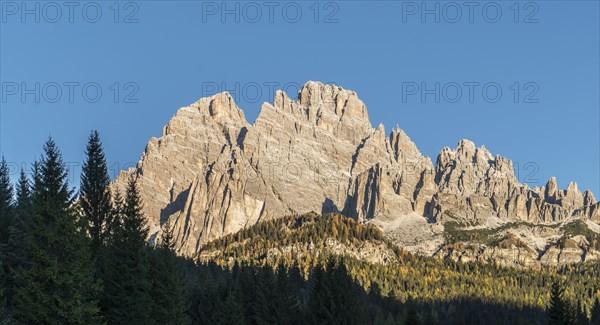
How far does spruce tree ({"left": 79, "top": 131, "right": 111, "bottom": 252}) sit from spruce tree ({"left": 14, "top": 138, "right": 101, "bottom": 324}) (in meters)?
35.7

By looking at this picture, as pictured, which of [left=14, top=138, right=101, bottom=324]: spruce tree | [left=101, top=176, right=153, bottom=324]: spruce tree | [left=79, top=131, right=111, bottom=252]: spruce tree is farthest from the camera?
[left=79, top=131, right=111, bottom=252]: spruce tree

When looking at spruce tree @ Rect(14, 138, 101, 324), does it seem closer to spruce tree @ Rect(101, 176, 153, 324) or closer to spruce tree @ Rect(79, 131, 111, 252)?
spruce tree @ Rect(101, 176, 153, 324)

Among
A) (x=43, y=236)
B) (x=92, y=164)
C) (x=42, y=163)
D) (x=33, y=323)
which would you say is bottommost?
(x=33, y=323)

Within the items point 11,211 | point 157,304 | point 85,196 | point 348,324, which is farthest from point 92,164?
point 348,324

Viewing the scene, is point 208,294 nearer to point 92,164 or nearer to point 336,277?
point 336,277

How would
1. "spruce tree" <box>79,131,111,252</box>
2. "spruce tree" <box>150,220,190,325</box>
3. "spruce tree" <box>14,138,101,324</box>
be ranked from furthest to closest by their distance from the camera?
1. "spruce tree" <box>79,131,111,252</box>
2. "spruce tree" <box>150,220,190,325</box>
3. "spruce tree" <box>14,138,101,324</box>

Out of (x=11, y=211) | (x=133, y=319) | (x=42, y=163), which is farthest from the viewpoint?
(x=11, y=211)

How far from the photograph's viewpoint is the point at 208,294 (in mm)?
103812

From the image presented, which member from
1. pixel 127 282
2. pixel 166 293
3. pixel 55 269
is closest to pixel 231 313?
pixel 166 293

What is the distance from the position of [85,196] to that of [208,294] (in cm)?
2871

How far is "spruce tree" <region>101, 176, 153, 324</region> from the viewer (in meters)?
56.7

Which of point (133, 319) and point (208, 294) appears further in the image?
point (208, 294)

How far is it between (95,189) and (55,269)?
4317cm

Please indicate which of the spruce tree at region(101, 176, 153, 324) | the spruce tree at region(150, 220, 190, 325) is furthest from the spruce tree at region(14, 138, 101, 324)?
the spruce tree at region(150, 220, 190, 325)
